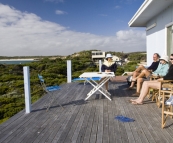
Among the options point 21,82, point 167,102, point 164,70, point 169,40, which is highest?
point 169,40

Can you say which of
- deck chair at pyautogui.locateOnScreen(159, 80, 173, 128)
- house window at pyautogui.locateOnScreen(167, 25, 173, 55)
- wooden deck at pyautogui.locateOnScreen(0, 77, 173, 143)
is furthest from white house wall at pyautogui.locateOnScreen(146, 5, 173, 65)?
wooden deck at pyautogui.locateOnScreen(0, 77, 173, 143)

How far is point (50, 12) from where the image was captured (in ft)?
55.2

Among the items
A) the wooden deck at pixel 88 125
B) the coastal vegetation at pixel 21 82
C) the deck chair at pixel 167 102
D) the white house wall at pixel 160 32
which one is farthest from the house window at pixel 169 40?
the coastal vegetation at pixel 21 82

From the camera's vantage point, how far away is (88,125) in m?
2.79

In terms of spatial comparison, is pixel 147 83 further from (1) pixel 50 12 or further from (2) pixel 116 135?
(1) pixel 50 12

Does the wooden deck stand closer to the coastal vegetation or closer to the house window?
the house window

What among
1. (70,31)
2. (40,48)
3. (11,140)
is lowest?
(11,140)

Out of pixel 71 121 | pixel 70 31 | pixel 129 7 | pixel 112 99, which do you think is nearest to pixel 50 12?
pixel 70 31

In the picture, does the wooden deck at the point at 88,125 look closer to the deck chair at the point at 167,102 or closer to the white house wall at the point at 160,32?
the deck chair at the point at 167,102

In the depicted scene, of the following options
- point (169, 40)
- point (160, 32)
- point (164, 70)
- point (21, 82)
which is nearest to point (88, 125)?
point (164, 70)

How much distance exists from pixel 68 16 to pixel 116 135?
17258 millimetres

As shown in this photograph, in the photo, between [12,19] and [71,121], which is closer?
[71,121]

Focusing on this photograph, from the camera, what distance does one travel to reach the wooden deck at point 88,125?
2.33m

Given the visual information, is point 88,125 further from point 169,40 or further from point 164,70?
point 169,40
